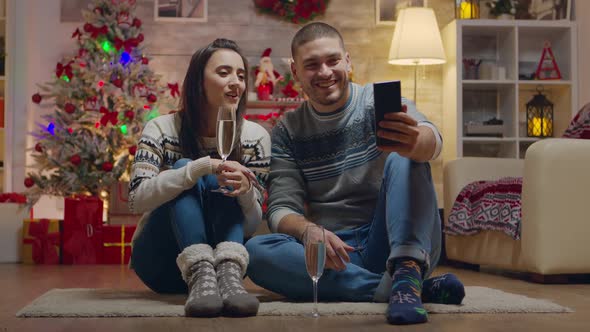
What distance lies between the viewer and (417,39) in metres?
4.98

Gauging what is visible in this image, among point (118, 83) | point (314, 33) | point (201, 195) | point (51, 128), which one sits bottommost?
point (201, 195)

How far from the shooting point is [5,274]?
3631mm

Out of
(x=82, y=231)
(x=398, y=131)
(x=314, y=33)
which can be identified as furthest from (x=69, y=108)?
(x=398, y=131)

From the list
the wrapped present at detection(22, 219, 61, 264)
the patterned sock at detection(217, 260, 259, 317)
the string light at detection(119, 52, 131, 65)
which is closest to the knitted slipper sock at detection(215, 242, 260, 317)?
the patterned sock at detection(217, 260, 259, 317)

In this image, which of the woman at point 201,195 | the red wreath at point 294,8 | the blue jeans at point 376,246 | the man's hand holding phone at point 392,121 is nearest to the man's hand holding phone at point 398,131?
the man's hand holding phone at point 392,121

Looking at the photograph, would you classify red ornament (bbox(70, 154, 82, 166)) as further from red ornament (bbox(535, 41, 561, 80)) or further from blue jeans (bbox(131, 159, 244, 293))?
red ornament (bbox(535, 41, 561, 80))

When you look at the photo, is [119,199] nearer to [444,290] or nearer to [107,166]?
[107,166]

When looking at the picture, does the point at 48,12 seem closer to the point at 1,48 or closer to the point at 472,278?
the point at 1,48

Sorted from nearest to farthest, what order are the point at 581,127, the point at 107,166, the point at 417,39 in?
1. the point at 581,127
2. the point at 107,166
3. the point at 417,39

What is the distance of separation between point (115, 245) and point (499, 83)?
100 inches

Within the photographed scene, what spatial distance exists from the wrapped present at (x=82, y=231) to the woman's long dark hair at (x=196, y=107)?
88.9 inches

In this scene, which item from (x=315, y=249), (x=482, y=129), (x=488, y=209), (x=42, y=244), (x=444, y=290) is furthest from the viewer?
(x=482, y=129)

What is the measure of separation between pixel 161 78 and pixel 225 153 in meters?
3.33

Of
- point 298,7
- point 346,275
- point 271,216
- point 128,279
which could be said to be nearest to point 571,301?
point 346,275
